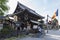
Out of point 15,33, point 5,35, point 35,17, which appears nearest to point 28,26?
point 35,17

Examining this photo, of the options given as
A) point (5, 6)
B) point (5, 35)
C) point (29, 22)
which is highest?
point (5, 6)

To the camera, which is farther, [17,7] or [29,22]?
[17,7]

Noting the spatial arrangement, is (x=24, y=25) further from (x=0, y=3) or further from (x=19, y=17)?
(x=0, y=3)

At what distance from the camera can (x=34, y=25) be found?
41.8m

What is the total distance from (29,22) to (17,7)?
5.59 metres

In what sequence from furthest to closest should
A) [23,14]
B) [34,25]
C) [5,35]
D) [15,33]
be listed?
[34,25] < [23,14] < [15,33] < [5,35]

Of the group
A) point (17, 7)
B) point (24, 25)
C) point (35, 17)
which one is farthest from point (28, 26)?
point (17, 7)

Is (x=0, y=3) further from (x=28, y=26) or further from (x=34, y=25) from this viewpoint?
(x=34, y=25)

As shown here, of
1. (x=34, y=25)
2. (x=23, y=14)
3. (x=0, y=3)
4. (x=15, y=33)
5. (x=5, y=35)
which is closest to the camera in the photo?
(x=5, y=35)

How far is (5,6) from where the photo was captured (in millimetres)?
35656

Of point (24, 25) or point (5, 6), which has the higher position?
point (5, 6)

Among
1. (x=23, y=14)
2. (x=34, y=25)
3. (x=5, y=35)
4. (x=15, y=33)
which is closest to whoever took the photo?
(x=5, y=35)

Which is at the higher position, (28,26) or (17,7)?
(17,7)

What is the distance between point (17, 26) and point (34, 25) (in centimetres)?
645
